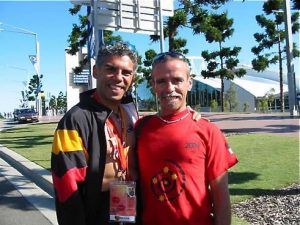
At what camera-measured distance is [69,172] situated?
7.25 ft

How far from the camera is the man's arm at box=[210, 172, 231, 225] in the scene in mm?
2215

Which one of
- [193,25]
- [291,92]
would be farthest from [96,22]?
[291,92]

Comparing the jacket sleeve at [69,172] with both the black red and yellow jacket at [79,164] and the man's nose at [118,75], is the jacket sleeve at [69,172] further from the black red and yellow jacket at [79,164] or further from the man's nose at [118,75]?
the man's nose at [118,75]

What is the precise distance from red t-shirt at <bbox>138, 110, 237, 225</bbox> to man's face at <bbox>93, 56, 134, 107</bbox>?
15.3 inches

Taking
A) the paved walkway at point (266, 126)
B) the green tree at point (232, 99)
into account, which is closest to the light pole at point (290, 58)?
the paved walkway at point (266, 126)

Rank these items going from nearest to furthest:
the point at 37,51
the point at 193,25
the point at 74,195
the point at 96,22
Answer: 1. the point at 74,195
2. the point at 96,22
3. the point at 193,25
4. the point at 37,51

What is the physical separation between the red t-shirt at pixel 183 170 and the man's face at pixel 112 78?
0.39 meters

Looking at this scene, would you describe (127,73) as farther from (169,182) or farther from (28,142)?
(28,142)

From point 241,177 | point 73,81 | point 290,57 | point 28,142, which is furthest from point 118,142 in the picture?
point 73,81

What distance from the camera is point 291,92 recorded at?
2420 cm

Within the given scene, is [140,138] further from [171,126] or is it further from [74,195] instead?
[74,195]

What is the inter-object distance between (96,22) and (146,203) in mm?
6549

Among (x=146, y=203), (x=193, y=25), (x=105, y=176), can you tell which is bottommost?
(x=146, y=203)

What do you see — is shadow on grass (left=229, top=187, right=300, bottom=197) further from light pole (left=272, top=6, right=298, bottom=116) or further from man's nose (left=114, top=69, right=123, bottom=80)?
light pole (left=272, top=6, right=298, bottom=116)
